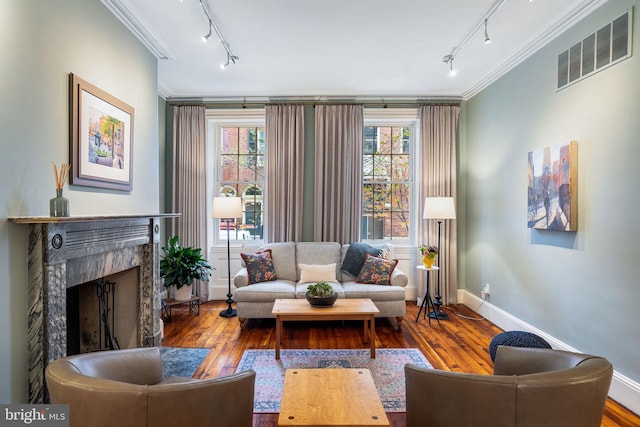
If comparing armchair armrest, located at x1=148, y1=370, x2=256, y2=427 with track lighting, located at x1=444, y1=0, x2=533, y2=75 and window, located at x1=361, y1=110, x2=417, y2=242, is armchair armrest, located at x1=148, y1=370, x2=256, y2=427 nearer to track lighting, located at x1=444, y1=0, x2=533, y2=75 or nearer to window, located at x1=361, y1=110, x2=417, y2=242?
track lighting, located at x1=444, y1=0, x2=533, y2=75

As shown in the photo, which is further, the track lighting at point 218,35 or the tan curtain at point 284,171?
the tan curtain at point 284,171

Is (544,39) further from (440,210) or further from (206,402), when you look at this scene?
(206,402)

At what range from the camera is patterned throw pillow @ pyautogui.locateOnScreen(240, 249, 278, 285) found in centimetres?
382

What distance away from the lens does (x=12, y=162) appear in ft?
5.46

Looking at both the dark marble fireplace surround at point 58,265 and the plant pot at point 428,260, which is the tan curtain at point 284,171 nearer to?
the plant pot at point 428,260

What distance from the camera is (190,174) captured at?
443cm

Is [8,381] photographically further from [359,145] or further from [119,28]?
[359,145]

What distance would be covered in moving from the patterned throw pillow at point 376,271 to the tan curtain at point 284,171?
107 centimetres

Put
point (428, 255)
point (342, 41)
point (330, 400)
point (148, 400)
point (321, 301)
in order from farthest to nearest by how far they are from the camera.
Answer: point (428, 255), point (342, 41), point (321, 301), point (330, 400), point (148, 400)

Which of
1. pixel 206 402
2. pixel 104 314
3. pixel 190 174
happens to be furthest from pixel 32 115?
pixel 190 174

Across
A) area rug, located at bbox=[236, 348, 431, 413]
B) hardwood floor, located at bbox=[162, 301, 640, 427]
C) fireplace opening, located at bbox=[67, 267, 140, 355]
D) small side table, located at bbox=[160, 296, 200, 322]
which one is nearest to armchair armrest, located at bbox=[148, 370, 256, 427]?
area rug, located at bbox=[236, 348, 431, 413]

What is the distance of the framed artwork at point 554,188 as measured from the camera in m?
2.59

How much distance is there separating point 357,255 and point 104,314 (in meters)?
2.67

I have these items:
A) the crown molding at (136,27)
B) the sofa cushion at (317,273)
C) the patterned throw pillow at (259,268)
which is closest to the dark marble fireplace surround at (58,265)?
the patterned throw pillow at (259,268)
